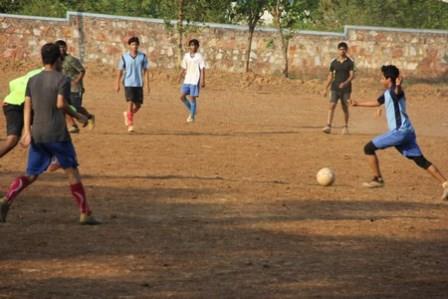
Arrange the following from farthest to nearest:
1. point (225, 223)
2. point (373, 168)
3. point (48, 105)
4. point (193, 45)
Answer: point (193, 45) < point (373, 168) < point (225, 223) < point (48, 105)

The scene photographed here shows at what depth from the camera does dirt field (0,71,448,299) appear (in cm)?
977

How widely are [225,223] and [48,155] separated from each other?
193cm

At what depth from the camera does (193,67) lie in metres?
27.0

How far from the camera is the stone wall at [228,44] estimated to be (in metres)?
42.2

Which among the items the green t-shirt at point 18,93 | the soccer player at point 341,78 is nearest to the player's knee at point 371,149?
the green t-shirt at point 18,93

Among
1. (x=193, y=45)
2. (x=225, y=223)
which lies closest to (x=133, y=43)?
(x=193, y=45)

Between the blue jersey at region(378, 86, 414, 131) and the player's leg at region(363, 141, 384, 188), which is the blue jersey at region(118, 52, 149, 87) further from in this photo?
the blue jersey at region(378, 86, 414, 131)

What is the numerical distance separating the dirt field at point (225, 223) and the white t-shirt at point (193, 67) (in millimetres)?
1975

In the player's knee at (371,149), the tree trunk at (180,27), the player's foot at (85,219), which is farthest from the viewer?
the tree trunk at (180,27)

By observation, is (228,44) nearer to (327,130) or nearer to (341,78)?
(327,130)

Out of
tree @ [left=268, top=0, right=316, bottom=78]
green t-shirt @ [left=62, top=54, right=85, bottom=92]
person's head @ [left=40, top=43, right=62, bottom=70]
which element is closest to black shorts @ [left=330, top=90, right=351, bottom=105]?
green t-shirt @ [left=62, top=54, right=85, bottom=92]

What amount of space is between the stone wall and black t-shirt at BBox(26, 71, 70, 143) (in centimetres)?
2977

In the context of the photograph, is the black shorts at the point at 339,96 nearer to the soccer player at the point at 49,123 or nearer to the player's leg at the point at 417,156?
the player's leg at the point at 417,156

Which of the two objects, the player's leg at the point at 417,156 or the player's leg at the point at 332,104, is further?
the player's leg at the point at 332,104
